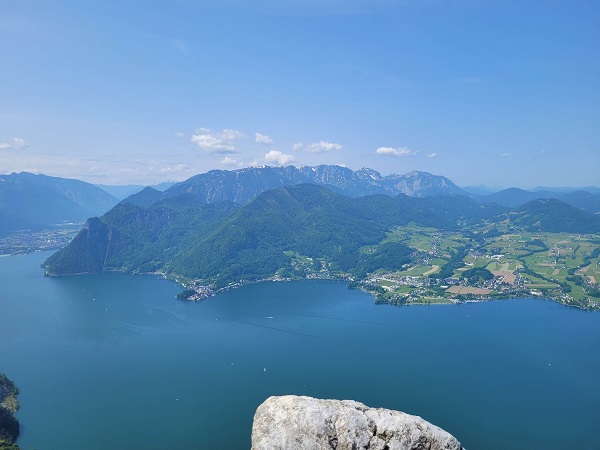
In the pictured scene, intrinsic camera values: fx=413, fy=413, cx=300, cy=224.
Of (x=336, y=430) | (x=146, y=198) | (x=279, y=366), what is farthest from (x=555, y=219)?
(x=146, y=198)

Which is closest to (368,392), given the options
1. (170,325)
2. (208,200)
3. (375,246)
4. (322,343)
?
(322,343)

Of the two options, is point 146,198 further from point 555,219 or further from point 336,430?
point 336,430

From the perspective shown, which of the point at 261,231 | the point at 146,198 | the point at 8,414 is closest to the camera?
the point at 8,414

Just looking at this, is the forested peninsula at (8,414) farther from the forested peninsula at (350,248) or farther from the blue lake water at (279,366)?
the forested peninsula at (350,248)

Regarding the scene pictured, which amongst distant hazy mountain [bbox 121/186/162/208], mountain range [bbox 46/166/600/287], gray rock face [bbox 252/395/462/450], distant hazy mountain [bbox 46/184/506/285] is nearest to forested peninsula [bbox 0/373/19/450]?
gray rock face [bbox 252/395/462/450]

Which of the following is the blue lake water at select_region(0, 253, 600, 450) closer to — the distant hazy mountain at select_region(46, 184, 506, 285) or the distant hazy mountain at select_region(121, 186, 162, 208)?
the distant hazy mountain at select_region(46, 184, 506, 285)

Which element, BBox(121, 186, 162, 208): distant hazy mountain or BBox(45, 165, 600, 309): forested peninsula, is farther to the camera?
BBox(121, 186, 162, 208): distant hazy mountain

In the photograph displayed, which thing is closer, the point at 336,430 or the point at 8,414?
the point at 336,430
